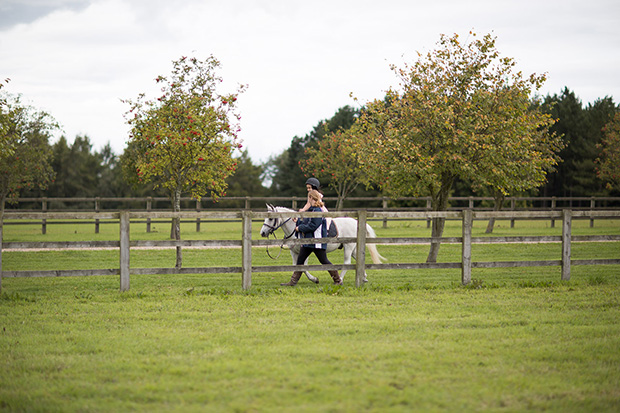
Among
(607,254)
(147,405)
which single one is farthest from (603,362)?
Result: (607,254)

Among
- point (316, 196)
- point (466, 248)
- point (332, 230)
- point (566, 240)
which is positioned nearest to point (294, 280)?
point (332, 230)

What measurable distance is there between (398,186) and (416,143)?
1.19 metres

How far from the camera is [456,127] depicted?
14.0 metres

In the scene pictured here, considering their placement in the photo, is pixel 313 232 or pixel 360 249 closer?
pixel 360 249

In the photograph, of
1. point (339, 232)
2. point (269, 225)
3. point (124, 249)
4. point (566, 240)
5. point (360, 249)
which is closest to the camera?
point (124, 249)

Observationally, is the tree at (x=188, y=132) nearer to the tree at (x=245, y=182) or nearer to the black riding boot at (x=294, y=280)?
the black riding boot at (x=294, y=280)

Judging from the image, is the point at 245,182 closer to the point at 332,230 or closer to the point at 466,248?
the point at 332,230

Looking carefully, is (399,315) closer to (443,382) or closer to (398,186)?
(443,382)

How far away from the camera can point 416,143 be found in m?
14.4

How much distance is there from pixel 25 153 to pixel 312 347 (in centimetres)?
2499

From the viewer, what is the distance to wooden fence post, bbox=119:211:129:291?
→ 9.57 metres

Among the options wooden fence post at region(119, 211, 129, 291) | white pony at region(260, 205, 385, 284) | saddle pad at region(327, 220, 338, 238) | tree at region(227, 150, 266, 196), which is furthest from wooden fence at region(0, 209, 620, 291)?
tree at region(227, 150, 266, 196)

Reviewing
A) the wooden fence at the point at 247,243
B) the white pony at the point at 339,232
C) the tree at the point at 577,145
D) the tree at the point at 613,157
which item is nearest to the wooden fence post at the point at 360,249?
the wooden fence at the point at 247,243

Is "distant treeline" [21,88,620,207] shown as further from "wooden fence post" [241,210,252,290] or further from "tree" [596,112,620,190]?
"wooden fence post" [241,210,252,290]
